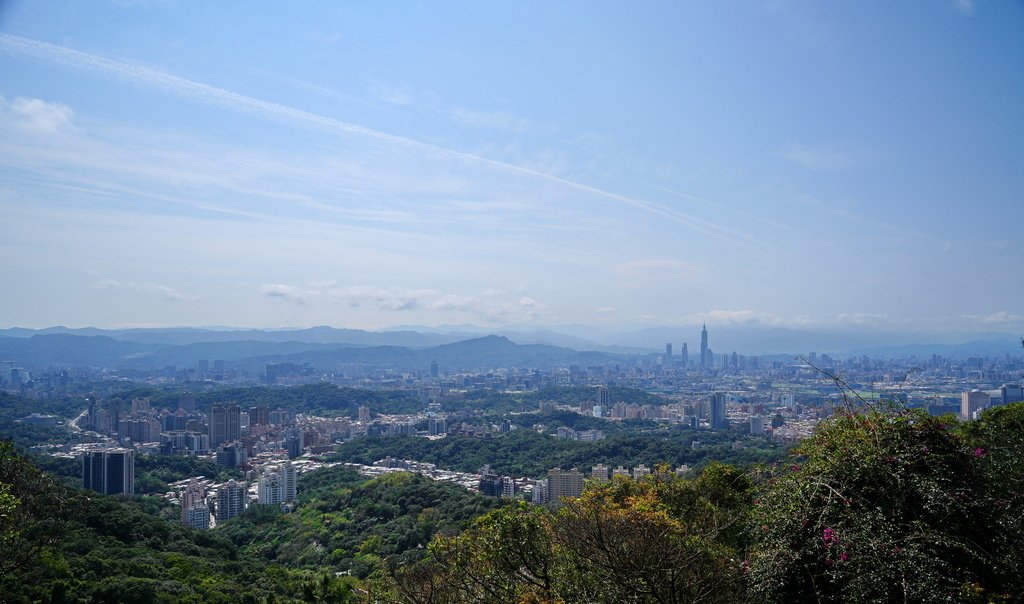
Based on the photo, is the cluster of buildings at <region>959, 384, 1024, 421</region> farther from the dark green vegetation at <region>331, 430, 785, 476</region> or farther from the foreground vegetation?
the foreground vegetation

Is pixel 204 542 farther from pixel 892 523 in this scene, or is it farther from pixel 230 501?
pixel 892 523

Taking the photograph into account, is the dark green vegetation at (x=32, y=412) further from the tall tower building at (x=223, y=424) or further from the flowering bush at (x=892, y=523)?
the flowering bush at (x=892, y=523)

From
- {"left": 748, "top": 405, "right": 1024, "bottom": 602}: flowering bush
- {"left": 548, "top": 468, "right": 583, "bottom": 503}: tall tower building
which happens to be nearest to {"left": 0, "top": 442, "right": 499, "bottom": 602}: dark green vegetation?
{"left": 548, "top": 468, "right": 583, "bottom": 503}: tall tower building

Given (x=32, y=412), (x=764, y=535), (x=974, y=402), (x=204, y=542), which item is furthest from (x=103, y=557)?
(x=32, y=412)

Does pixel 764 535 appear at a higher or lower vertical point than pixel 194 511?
higher

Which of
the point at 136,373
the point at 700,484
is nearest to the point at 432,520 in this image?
the point at 700,484

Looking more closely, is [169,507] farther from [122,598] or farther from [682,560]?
[682,560]

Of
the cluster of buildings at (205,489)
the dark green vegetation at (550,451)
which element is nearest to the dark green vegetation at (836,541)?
the cluster of buildings at (205,489)
